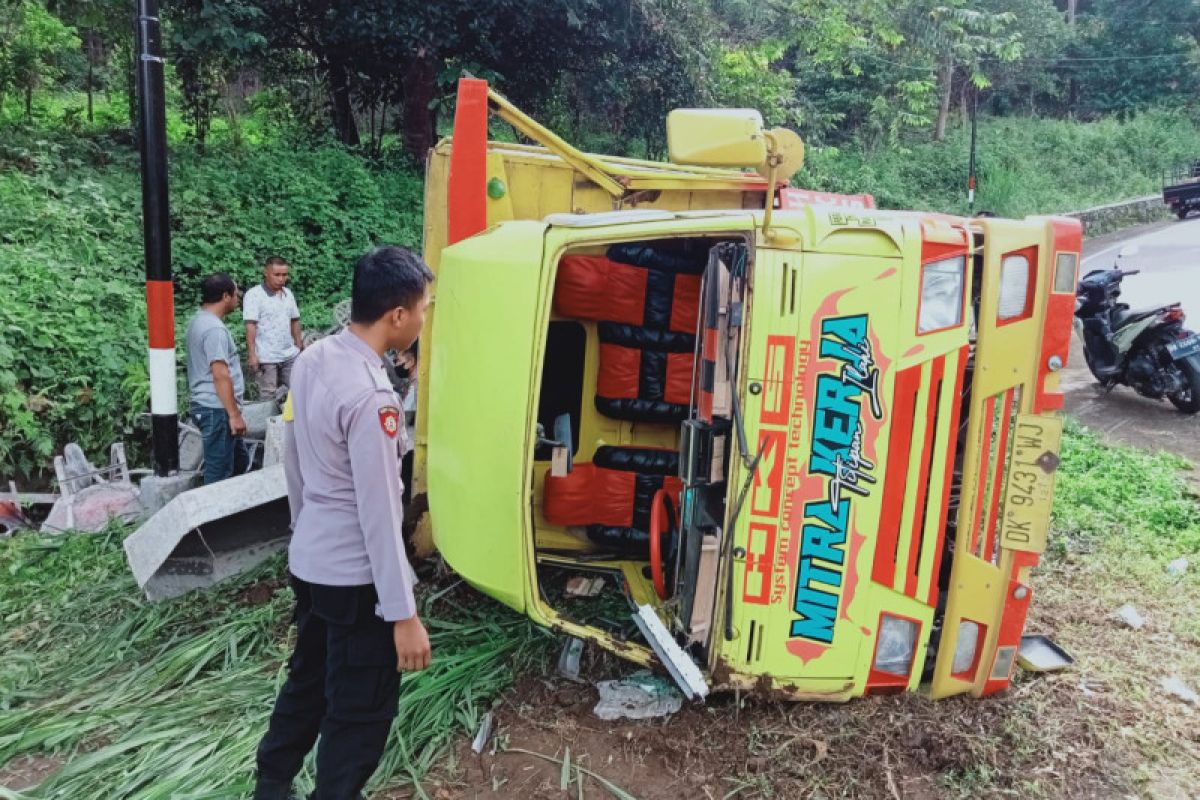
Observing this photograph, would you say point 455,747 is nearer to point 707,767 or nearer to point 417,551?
point 707,767

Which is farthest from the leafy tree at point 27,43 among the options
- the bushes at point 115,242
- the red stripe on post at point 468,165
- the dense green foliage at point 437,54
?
the red stripe on post at point 468,165

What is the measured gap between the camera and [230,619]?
12.1ft

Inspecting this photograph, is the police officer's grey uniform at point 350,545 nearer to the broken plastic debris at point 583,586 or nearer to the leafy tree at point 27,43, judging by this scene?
the broken plastic debris at point 583,586

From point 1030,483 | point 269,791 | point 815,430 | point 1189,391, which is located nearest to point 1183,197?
point 1189,391

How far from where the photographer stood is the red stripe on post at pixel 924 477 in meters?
2.63

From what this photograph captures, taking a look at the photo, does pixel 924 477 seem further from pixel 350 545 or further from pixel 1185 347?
pixel 1185 347

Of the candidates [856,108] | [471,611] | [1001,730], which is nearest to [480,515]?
[471,611]

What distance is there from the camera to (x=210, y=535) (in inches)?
160

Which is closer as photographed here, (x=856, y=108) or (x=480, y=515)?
(x=480, y=515)

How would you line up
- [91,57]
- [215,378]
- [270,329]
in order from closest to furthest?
[215,378] < [270,329] < [91,57]

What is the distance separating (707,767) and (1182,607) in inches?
100

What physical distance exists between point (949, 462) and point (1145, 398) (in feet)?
18.8

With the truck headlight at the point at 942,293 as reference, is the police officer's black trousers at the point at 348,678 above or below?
below

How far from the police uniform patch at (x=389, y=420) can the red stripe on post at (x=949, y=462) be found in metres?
1.67
